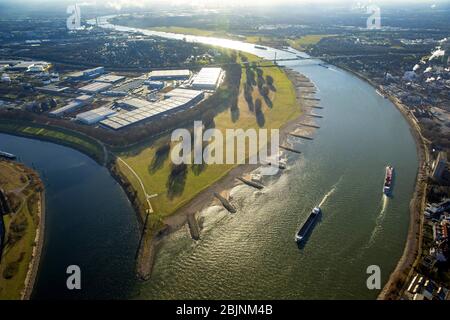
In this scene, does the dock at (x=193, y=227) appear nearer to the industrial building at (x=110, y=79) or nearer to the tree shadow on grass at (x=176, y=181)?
the tree shadow on grass at (x=176, y=181)

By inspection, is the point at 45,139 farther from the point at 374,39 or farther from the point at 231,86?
the point at 374,39

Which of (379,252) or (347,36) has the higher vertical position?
(347,36)

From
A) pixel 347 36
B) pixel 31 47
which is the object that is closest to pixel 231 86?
pixel 31 47

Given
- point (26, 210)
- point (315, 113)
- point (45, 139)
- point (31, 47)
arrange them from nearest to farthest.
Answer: point (26, 210) → point (45, 139) → point (315, 113) → point (31, 47)

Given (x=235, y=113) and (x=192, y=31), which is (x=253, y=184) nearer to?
(x=235, y=113)

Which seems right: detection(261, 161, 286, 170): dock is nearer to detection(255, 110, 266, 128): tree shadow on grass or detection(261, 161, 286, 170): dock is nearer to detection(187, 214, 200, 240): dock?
detection(255, 110, 266, 128): tree shadow on grass
